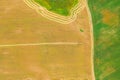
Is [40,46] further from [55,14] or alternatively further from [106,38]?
[106,38]

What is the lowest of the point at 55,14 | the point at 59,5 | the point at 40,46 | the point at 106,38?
the point at 40,46

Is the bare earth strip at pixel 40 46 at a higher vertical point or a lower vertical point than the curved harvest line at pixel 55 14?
lower

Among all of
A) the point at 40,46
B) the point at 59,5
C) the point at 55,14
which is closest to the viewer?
the point at 40,46

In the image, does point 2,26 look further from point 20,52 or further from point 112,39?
point 112,39

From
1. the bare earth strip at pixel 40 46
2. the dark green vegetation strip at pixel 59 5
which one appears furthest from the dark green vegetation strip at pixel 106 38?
the dark green vegetation strip at pixel 59 5

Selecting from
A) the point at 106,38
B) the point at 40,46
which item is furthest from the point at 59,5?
the point at 106,38

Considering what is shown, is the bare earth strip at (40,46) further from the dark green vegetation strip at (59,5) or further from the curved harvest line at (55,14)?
the dark green vegetation strip at (59,5)
